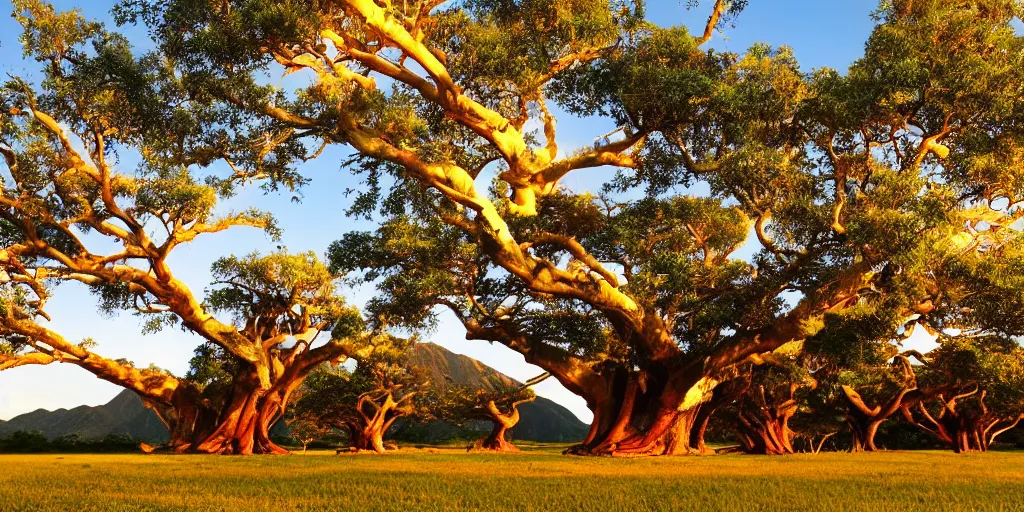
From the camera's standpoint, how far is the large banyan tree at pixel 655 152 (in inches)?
634

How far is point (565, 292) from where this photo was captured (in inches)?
808

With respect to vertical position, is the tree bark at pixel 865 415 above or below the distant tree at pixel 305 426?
below

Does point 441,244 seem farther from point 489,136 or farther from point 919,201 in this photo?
point 919,201

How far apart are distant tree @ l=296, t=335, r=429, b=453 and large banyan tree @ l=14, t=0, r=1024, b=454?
18.2 metres

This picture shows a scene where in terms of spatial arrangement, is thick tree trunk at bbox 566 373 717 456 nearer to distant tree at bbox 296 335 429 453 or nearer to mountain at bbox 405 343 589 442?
distant tree at bbox 296 335 429 453

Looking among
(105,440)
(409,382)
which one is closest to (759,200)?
(409,382)

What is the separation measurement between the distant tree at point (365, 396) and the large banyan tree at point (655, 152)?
715 inches

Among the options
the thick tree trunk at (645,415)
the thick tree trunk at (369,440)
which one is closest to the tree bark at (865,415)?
the thick tree trunk at (645,415)

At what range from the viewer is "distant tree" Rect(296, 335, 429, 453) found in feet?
133

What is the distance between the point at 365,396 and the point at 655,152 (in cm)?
2569

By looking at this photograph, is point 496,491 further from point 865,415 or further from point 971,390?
point 971,390

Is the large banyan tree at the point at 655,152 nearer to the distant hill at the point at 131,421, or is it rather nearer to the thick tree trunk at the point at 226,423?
the thick tree trunk at the point at 226,423

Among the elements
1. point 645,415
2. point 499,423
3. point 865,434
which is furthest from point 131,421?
point 645,415

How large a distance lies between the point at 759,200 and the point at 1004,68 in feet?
19.7
